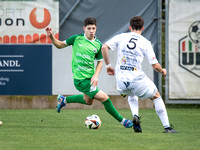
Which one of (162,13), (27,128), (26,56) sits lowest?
(27,128)

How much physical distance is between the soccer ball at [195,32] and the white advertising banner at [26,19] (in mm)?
3365

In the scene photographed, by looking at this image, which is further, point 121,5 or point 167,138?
point 121,5

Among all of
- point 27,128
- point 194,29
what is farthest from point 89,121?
point 194,29

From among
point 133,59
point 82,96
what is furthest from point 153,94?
point 82,96

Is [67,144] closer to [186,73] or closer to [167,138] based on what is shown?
[167,138]

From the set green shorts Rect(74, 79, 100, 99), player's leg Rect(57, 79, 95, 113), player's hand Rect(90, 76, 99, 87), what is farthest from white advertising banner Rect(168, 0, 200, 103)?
player's hand Rect(90, 76, 99, 87)

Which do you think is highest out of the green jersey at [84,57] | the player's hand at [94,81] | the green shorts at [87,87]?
the green jersey at [84,57]

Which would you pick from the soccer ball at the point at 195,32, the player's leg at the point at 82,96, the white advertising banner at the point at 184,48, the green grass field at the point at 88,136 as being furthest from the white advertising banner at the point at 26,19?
the player's leg at the point at 82,96

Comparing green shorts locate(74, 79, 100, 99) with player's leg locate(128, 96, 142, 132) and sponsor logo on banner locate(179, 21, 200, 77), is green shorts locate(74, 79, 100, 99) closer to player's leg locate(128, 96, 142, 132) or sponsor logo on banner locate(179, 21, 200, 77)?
player's leg locate(128, 96, 142, 132)

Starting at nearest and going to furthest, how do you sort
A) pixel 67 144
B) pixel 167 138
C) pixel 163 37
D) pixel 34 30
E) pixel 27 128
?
1. pixel 67 144
2. pixel 167 138
3. pixel 27 128
4. pixel 34 30
5. pixel 163 37

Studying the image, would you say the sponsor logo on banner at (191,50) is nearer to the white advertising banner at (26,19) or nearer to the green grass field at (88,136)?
the white advertising banner at (26,19)

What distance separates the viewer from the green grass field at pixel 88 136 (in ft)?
20.9

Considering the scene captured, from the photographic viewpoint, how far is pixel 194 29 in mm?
14180

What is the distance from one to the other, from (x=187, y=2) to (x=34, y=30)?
3913 millimetres
